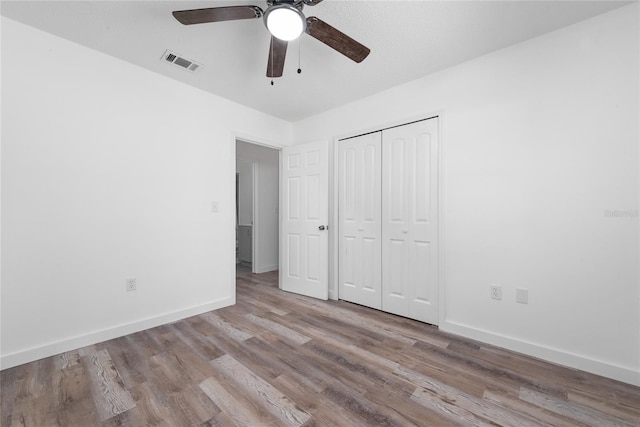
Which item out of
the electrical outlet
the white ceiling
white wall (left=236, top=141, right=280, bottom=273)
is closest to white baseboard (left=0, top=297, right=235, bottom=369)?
white wall (left=236, top=141, right=280, bottom=273)

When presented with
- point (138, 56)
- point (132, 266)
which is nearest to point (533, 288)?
point (132, 266)

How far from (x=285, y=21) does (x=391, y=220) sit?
81.4 inches

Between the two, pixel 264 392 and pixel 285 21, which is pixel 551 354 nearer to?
pixel 264 392

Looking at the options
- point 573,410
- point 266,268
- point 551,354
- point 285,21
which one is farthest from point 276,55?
point 266,268

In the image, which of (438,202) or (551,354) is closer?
(551,354)

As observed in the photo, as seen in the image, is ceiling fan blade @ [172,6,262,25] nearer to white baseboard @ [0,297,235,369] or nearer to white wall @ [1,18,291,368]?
white wall @ [1,18,291,368]

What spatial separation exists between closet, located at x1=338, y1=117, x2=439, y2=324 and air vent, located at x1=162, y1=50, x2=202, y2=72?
1.78m

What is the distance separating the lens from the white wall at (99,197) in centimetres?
196

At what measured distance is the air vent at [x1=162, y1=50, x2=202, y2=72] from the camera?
2341 mm

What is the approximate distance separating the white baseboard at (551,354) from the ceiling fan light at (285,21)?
265 centimetres

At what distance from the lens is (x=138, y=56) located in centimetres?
236

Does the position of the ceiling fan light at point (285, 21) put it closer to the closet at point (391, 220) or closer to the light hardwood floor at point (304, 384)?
the closet at point (391, 220)

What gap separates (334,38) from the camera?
5.62ft

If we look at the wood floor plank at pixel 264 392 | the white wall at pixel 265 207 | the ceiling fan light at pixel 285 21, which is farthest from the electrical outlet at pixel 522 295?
the white wall at pixel 265 207
